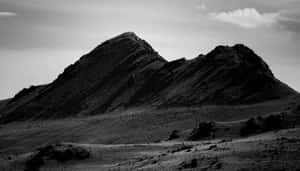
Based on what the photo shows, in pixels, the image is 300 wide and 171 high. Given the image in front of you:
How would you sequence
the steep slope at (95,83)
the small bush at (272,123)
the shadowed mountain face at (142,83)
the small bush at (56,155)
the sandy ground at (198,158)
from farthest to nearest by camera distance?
the steep slope at (95,83) < the shadowed mountain face at (142,83) < the small bush at (272,123) < the small bush at (56,155) < the sandy ground at (198,158)

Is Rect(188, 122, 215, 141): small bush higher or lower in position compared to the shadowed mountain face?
lower

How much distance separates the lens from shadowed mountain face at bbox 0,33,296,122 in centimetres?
6575

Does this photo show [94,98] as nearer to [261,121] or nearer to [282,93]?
[282,93]

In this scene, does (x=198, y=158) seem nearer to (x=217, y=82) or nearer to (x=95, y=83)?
(x=217, y=82)

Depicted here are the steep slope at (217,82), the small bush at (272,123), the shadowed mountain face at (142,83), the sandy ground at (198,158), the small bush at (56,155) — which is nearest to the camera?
the sandy ground at (198,158)

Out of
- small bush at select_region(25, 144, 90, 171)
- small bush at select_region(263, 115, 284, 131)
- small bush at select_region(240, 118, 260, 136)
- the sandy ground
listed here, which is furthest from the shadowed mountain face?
small bush at select_region(25, 144, 90, 171)

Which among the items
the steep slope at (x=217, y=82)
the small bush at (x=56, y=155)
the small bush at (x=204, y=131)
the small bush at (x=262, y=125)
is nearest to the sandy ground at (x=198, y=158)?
the small bush at (x=56, y=155)

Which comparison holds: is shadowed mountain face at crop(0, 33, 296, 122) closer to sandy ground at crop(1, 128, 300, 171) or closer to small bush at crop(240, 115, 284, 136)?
small bush at crop(240, 115, 284, 136)

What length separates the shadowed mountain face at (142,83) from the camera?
65750 mm

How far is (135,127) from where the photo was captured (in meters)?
55.4

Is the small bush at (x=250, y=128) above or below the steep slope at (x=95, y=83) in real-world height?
below

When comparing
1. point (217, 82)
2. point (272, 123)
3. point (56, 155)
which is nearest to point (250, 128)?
point (272, 123)

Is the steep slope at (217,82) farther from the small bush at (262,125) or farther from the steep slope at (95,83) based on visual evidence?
the small bush at (262,125)

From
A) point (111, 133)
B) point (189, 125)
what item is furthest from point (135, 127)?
point (189, 125)
